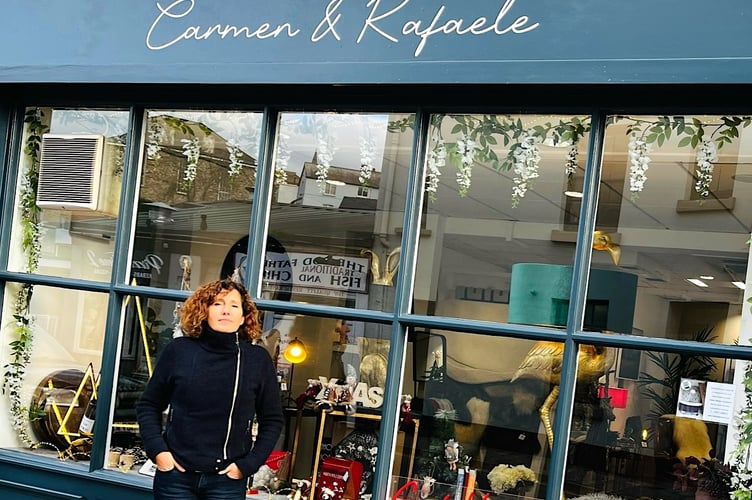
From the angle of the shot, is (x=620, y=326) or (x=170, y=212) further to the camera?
(x=170, y=212)

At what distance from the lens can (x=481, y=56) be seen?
3885mm

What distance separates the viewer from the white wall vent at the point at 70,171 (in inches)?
193

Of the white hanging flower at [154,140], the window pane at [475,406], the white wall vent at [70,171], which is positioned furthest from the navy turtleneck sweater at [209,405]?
the white wall vent at [70,171]

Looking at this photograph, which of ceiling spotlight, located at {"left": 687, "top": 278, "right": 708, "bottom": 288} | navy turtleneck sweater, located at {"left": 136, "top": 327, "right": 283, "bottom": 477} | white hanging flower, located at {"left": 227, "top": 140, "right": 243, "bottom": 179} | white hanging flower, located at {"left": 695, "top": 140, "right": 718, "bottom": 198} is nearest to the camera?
navy turtleneck sweater, located at {"left": 136, "top": 327, "right": 283, "bottom": 477}

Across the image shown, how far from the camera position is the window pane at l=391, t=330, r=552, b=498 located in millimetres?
4156

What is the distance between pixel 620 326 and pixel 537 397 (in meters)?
0.59

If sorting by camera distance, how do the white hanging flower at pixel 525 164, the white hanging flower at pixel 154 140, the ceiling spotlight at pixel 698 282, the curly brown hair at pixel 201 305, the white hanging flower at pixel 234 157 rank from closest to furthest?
the curly brown hair at pixel 201 305, the ceiling spotlight at pixel 698 282, the white hanging flower at pixel 525 164, the white hanging flower at pixel 234 157, the white hanging flower at pixel 154 140

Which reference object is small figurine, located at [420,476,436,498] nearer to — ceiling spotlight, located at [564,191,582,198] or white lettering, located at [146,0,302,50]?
ceiling spotlight, located at [564,191,582,198]

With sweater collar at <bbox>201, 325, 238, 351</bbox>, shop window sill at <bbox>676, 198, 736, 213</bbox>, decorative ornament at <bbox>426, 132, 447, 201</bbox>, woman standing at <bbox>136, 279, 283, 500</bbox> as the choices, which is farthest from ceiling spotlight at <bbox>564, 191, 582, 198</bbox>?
sweater collar at <bbox>201, 325, 238, 351</bbox>

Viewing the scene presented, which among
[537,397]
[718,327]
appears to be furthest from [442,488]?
[718,327]

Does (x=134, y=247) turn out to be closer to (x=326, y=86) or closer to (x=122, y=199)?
(x=122, y=199)

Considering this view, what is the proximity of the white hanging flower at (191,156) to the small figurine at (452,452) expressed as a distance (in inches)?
78.6

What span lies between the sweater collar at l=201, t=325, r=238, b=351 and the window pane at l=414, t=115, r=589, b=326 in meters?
0.98

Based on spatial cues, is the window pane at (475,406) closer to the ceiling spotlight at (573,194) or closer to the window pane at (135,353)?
the ceiling spotlight at (573,194)
